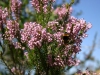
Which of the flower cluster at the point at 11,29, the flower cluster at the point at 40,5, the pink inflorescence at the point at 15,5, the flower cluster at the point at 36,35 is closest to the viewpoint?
the flower cluster at the point at 36,35

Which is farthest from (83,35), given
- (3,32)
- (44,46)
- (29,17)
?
(29,17)

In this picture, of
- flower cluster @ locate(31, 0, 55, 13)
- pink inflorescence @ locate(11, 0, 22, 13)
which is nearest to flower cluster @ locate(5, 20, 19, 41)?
flower cluster @ locate(31, 0, 55, 13)

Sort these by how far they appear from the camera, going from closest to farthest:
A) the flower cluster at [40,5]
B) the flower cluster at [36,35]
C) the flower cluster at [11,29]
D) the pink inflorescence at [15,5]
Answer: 1. the flower cluster at [36,35]
2. the flower cluster at [40,5]
3. the flower cluster at [11,29]
4. the pink inflorescence at [15,5]

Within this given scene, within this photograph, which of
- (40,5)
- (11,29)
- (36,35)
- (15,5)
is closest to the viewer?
(36,35)

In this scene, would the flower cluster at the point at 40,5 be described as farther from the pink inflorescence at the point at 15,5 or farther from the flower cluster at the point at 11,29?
the pink inflorescence at the point at 15,5

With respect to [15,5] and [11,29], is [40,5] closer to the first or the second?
[11,29]

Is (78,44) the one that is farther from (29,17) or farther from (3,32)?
(29,17)

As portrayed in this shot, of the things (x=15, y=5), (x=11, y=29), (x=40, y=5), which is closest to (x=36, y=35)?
(x=40, y=5)

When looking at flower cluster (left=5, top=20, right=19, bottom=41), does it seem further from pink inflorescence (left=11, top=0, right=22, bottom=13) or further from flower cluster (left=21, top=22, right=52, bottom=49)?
pink inflorescence (left=11, top=0, right=22, bottom=13)

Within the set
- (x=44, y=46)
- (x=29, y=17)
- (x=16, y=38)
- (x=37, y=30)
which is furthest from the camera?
(x=29, y=17)

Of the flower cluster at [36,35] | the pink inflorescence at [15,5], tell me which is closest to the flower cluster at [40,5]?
the flower cluster at [36,35]

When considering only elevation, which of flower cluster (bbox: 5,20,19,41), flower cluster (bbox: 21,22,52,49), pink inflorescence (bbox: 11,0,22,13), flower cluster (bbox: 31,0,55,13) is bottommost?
flower cluster (bbox: 21,22,52,49)
